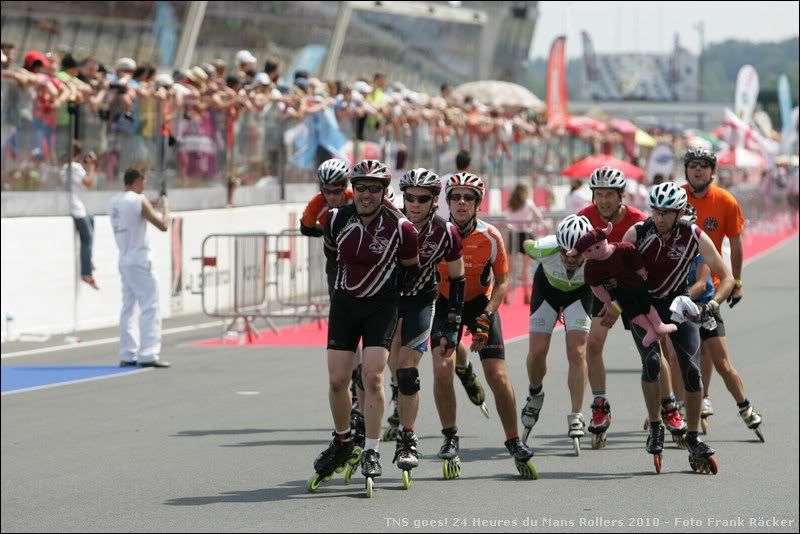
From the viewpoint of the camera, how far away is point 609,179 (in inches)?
132

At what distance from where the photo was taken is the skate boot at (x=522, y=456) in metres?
5.45

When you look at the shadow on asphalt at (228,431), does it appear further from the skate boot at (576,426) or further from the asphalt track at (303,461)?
the skate boot at (576,426)

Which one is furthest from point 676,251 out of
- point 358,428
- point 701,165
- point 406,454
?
point 358,428

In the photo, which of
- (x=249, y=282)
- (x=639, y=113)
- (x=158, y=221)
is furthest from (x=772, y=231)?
(x=639, y=113)

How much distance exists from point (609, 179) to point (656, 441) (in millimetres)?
593

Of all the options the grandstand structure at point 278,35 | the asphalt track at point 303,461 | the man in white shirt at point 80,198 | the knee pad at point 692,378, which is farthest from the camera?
the grandstand structure at point 278,35

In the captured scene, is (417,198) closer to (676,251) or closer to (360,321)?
(676,251)

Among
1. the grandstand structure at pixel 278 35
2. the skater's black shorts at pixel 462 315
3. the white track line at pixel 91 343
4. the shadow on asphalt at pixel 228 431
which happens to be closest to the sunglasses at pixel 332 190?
the skater's black shorts at pixel 462 315

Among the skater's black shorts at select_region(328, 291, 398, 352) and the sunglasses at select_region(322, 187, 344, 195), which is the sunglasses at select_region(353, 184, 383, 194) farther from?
the skater's black shorts at select_region(328, 291, 398, 352)

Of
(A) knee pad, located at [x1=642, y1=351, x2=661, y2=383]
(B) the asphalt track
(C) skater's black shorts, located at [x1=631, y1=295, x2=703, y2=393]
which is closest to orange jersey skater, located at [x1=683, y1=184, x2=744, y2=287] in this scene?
(C) skater's black shorts, located at [x1=631, y1=295, x2=703, y2=393]

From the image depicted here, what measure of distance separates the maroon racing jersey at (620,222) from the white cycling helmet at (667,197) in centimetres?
8

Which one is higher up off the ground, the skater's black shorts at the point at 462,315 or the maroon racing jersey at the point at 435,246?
the maroon racing jersey at the point at 435,246

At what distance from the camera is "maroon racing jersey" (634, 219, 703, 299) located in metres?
3.21

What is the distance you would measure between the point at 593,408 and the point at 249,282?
21.0 m
